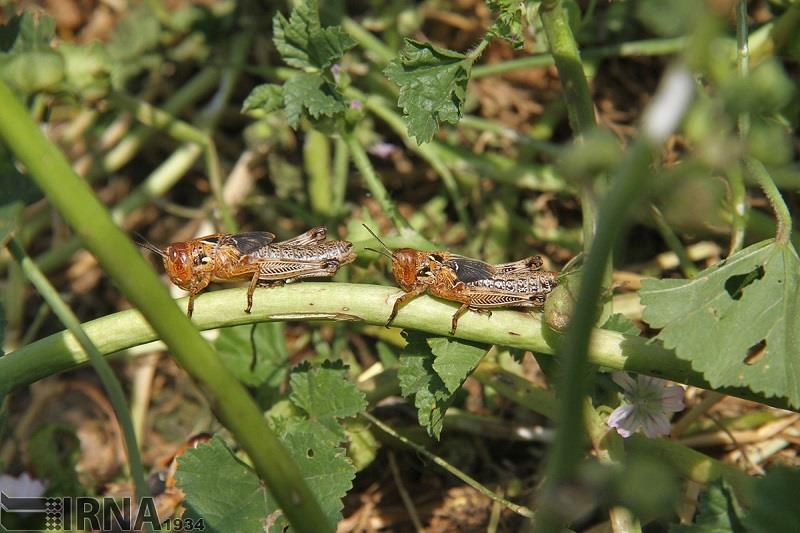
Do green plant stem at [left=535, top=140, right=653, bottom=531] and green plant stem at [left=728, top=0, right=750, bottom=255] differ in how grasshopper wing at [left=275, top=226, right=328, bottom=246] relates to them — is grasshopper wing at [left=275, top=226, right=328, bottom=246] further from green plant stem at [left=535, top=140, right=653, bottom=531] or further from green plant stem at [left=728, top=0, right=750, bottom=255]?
green plant stem at [left=535, top=140, right=653, bottom=531]

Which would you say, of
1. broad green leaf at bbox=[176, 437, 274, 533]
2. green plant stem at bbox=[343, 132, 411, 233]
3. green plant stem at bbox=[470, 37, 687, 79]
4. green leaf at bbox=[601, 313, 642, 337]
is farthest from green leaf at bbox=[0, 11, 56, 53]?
green leaf at bbox=[601, 313, 642, 337]

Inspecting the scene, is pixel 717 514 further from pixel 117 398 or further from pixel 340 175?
pixel 340 175

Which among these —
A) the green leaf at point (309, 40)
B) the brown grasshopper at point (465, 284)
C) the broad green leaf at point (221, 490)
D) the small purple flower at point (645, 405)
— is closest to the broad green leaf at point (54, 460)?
the broad green leaf at point (221, 490)

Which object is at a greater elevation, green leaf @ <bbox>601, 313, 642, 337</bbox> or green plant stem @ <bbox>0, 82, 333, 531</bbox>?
green leaf @ <bbox>601, 313, 642, 337</bbox>

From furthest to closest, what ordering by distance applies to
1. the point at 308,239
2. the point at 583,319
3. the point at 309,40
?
the point at 309,40 < the point at 308,239 < the point at 583,319

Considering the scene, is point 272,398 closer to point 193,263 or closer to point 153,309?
point 193,263

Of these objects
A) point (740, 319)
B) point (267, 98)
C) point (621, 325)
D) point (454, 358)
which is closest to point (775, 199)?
point (740, 319)

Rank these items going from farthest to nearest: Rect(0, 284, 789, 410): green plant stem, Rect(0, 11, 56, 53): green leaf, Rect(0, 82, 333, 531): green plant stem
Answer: Rect(0, 11, 56, 53): green leaf
Rect(0, 284, 789, 410): green plant stem
Rect(0, 82, 333, 531): green plant stem
